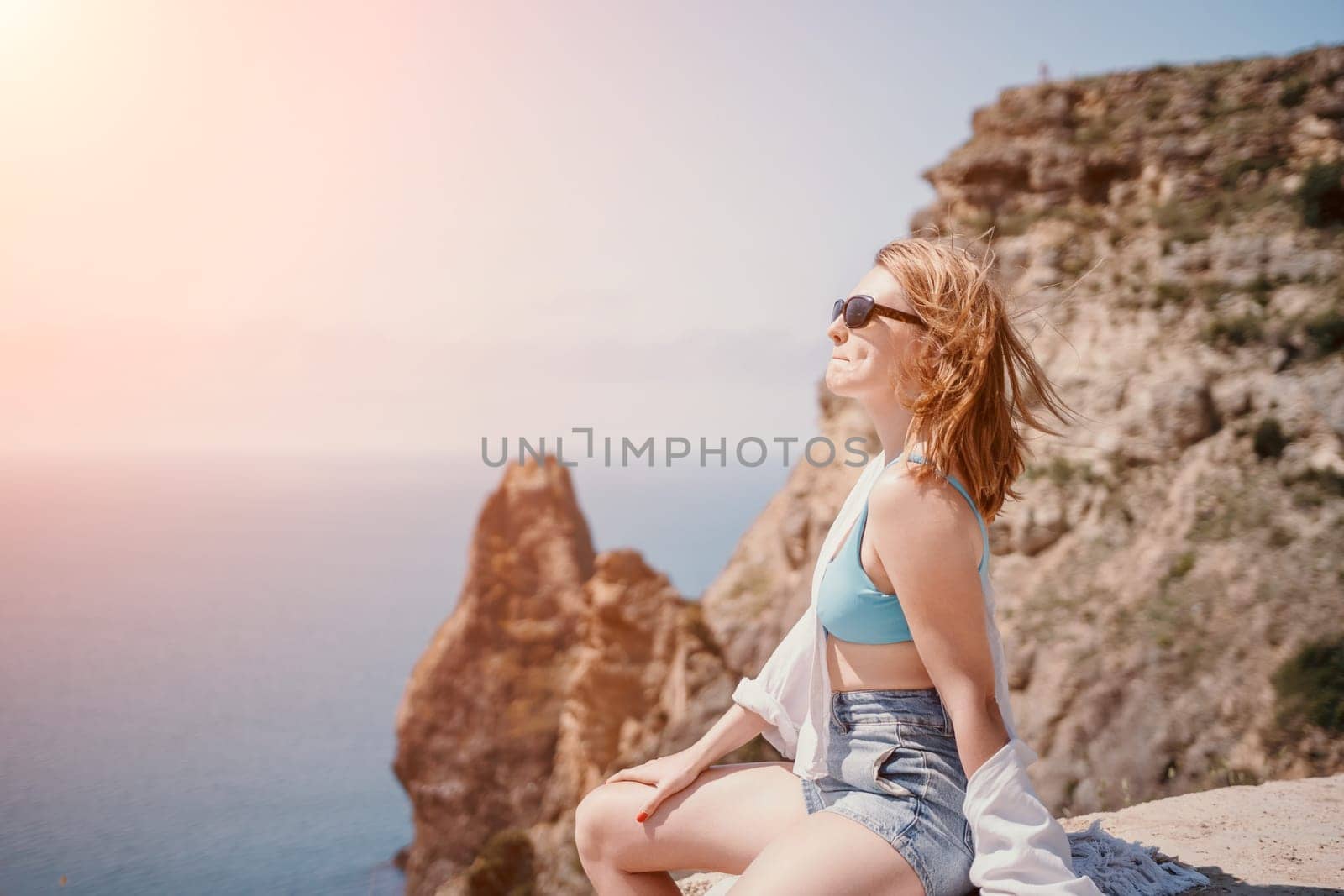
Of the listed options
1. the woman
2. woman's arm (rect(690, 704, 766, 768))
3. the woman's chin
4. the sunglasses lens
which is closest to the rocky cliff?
woman's arm (rect(690, 704, 766, 768))

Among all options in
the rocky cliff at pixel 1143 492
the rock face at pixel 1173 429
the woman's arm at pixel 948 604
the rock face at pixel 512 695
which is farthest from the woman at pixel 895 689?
the rock face at pixel 512 695

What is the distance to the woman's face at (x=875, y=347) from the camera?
2.37 m

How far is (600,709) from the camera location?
29.9m

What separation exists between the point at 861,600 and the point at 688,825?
0.86 meters

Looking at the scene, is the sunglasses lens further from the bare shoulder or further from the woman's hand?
the woman's hand

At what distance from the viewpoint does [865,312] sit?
240 cm

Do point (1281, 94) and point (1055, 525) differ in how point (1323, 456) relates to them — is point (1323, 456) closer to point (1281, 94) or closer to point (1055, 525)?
point (1055, 525)

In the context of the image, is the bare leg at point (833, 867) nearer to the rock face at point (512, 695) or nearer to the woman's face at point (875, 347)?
the woman's face at point (875, 347)

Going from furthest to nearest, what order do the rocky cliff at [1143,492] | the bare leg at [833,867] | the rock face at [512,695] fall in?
the rock face at [512,695] → the rocky cliff at [1143,492] → the bare leg at [833,867]

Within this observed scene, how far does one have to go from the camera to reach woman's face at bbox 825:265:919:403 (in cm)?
237

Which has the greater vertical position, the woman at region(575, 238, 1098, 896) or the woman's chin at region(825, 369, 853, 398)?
the woman's chin at region(825, 369, 853, 398)

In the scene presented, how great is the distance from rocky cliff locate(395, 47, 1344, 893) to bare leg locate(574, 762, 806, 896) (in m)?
10.5

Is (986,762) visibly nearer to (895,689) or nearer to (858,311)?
(895,689)

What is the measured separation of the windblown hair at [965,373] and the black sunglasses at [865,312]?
0.13 feet
